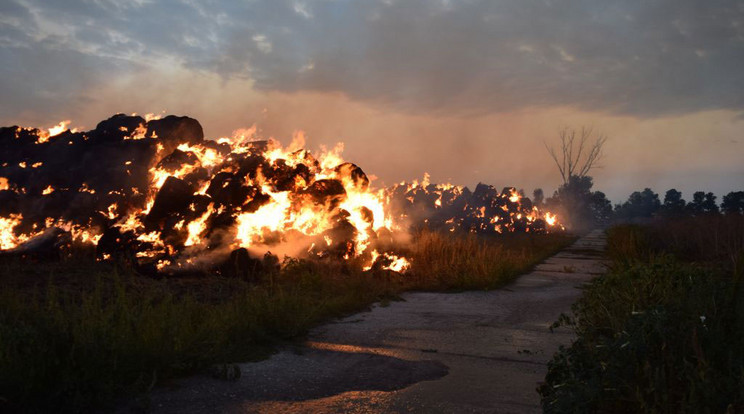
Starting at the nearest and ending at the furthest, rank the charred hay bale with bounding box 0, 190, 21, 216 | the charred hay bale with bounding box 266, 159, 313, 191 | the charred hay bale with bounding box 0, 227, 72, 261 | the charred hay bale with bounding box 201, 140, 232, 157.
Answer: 1. the charred hay bale with bounding box 0, 227, 72, 261
2. the charred hay bale with bounding box 0, 190, 21, 216
3. the charred hay bale with bounding box 266, 159, 313, 191
4. the charred hay bale with bounding box 201, 140, 232, 157

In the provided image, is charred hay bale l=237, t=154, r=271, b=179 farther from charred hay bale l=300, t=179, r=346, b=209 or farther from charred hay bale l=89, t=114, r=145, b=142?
charred hay bale l=89, t=114, r=145, b=142

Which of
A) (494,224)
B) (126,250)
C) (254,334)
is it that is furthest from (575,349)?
(494,224)

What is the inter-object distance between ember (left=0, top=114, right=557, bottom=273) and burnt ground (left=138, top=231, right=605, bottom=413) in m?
4.46

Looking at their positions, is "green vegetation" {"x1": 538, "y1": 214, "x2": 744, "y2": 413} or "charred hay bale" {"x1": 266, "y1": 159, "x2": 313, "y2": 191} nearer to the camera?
"green vegetation" {"x1": 538, "y1": 214, "x2": 744, "y2": 413}

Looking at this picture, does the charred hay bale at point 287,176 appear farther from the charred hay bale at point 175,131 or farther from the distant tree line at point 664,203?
the distant tree line at point 664,203

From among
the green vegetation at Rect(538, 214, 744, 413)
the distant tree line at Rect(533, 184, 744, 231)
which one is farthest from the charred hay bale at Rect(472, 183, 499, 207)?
the green vegetation at Rect(538, 214, 744, 413)

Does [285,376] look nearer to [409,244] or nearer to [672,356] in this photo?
[672,356]

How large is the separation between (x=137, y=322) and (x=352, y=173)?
981 cm

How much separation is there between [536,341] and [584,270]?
10.3m

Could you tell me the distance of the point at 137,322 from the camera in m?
5.72

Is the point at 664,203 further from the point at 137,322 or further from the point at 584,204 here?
the point at 137,322

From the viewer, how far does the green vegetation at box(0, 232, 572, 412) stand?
444 cm

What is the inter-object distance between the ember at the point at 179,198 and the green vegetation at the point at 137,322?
30.6 inches

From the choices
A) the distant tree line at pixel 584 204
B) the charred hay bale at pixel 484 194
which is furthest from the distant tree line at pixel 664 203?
the charred hay bale at pixel 484 194
